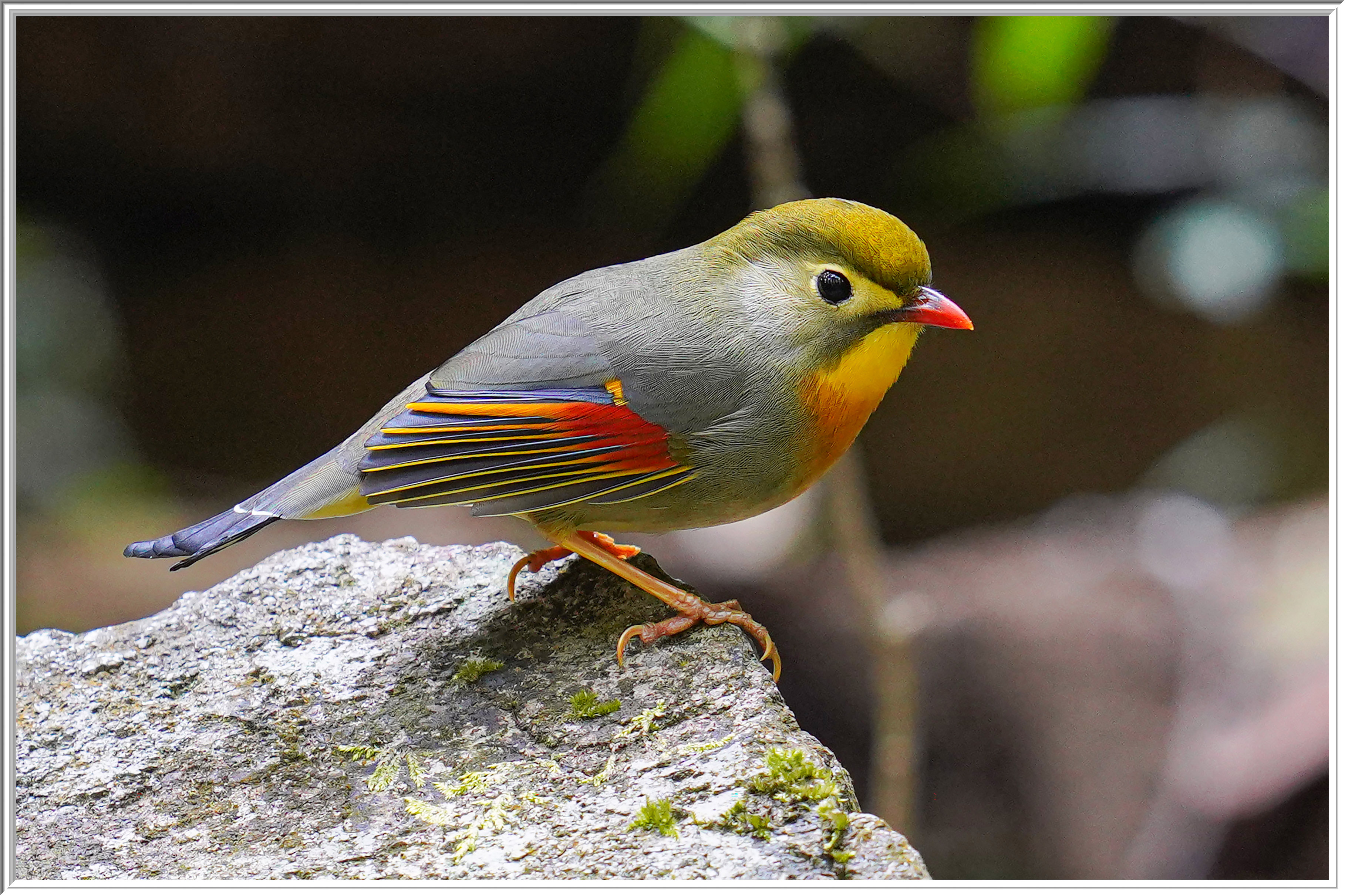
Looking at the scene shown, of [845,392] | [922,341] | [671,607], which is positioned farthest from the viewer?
[922,341]

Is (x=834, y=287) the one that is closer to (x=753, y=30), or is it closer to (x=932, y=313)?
(x=932, y=313)

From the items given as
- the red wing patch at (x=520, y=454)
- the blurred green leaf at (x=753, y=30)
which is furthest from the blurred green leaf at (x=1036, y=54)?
the red wing patch at (x=520, y=454)

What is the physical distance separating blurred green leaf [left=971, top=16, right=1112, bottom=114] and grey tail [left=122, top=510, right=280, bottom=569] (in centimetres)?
234

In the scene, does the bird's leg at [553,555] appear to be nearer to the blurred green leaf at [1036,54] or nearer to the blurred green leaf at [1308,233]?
the blurred green leaf at [1036,54]

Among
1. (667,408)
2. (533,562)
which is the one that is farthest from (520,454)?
(533,562)

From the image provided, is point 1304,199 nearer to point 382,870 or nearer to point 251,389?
point 382,870

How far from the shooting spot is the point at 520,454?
2.95m

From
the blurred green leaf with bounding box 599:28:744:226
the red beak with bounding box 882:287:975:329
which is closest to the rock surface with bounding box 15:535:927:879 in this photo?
the red beak with bounding box 882:287:975:329

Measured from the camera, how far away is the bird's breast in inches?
119

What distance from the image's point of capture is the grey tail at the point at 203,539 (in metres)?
2.93

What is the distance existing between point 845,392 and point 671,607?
0.72 metres

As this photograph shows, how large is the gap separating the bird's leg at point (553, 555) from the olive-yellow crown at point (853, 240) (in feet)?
3.05
